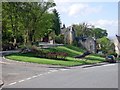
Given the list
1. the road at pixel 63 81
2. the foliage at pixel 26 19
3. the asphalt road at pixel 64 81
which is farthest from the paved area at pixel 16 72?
the foliage at pixel 26 19

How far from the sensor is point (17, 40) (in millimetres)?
77312

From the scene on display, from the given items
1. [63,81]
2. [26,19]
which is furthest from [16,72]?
[26,19]

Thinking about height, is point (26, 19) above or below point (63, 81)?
above

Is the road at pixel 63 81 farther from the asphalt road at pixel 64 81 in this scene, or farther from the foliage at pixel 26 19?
the foliage at pixel 26 19

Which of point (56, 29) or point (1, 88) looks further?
point (56, 29)

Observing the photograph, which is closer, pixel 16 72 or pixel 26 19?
pixel 16 72

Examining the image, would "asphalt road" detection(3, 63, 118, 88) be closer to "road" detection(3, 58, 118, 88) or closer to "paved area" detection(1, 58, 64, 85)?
"road" detection(3, 58, 118, 88)

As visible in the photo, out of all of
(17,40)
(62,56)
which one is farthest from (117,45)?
(62,56)

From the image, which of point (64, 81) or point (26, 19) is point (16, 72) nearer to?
point (64, 81)

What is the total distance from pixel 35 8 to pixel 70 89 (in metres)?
48.8

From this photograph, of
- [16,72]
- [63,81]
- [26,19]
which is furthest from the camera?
[26,19]

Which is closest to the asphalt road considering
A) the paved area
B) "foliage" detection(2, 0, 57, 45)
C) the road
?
the road

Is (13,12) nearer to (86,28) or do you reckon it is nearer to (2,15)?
(2,15)

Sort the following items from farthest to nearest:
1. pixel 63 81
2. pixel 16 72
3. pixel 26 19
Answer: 1. pixel 26 19
2. pixel 16 72
3. pixel 63 81
